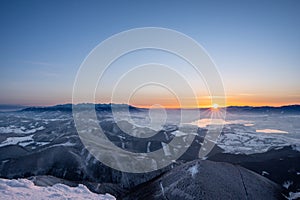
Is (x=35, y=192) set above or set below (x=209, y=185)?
above

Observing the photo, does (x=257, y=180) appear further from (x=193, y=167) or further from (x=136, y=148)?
(x=136, y=148)

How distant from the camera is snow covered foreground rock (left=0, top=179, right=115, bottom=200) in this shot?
14648 millimetres

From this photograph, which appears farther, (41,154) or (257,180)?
(41,154)

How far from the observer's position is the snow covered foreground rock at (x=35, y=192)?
48.1 ft

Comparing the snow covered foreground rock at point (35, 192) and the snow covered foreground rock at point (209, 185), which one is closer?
the snow covered foreground rock at point (35, 192)

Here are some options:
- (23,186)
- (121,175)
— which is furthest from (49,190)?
(121,175)

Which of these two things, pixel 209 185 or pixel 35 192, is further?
pixel 209 185

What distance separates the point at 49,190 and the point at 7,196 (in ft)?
8.89

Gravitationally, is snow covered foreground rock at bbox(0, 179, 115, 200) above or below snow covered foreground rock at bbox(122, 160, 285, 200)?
above

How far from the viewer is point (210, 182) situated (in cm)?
5438

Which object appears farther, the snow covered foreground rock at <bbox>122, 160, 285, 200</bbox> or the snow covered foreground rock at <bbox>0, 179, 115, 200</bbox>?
the snow covered foreground rock at <bbox>122, 160, 285, 200</bbox>

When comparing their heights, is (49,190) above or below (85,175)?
above

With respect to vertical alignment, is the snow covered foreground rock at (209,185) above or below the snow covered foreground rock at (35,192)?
below

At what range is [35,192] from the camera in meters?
15.6
